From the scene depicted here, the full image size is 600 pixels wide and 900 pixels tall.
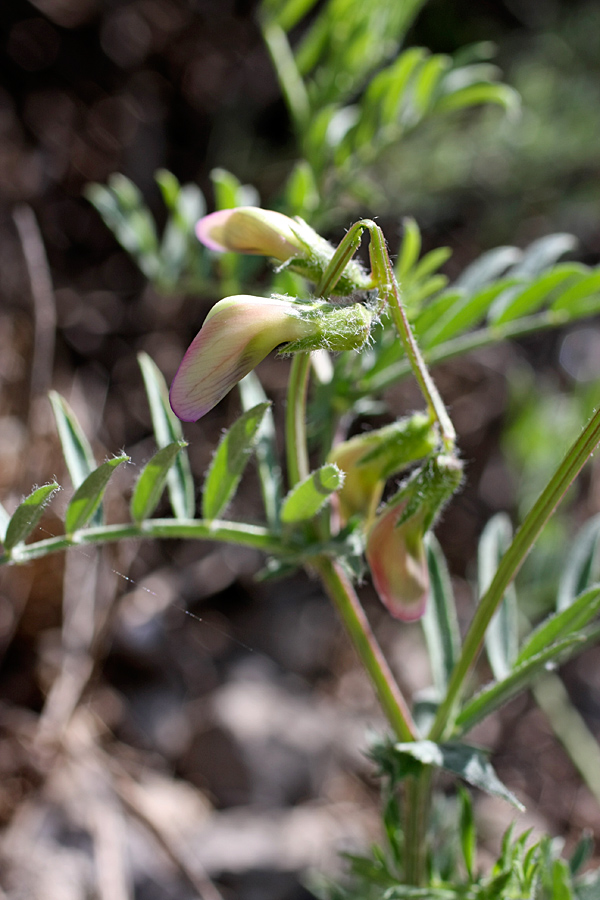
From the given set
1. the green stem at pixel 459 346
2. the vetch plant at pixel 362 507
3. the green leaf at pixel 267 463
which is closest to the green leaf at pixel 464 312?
the green stem at pixel 459 346

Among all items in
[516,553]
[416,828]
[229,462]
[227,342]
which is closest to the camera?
[227,342]

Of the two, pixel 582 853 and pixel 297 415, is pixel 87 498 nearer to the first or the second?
pixel 297 415

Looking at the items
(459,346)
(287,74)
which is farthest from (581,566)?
(287,74)

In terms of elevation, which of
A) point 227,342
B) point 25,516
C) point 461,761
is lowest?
point 461,761

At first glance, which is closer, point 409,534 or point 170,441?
point 409,534

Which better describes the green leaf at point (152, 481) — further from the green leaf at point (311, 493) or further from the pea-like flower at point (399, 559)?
the pea-like flower at point (399, 559)

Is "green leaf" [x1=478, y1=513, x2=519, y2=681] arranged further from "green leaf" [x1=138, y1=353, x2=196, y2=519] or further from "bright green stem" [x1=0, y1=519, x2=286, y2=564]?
"green leaf" [x1=138, y1=353, x2=196, y2=519]

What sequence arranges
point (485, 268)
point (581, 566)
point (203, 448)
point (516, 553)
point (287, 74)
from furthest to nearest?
point (203, 448), point (287, 74), point (485, 268), point (581, 566), point (516, 553)
